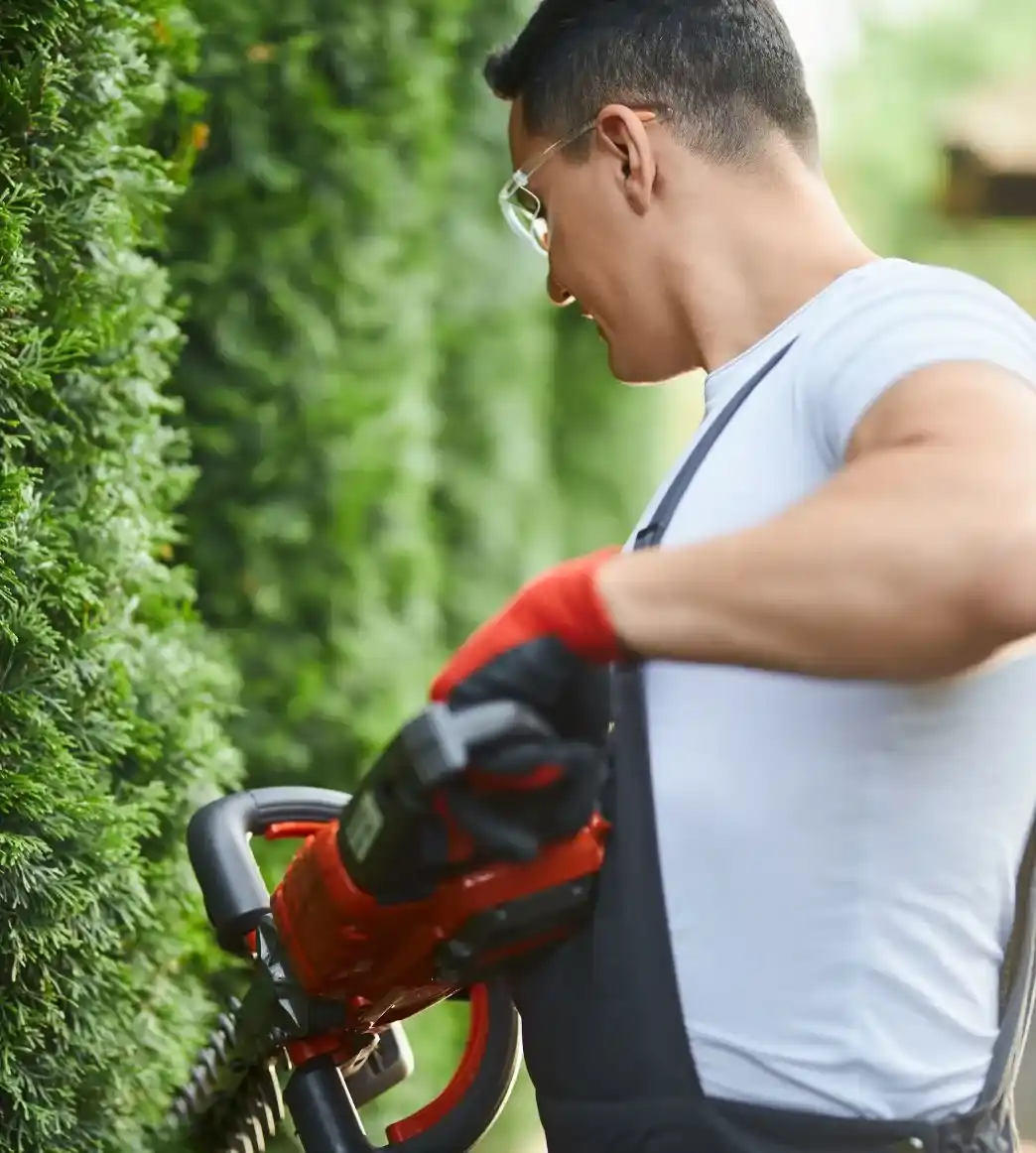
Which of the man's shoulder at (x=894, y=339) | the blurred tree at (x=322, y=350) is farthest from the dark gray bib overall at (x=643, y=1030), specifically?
the blurred tree at (x=322, y=350)

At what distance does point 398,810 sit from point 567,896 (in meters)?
0.25

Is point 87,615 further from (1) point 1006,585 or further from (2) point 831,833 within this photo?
(1) point 1006,585

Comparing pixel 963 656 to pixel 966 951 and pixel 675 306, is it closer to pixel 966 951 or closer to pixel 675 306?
pixel 966 951

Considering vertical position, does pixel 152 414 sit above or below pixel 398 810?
above

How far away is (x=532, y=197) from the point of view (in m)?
2.05

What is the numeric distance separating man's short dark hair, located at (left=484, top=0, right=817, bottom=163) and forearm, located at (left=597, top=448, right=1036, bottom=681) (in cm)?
73

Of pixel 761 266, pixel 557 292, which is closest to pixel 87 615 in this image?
pixel 557 292

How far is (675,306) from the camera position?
1.85m

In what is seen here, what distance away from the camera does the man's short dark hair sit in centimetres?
183

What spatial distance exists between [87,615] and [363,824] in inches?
37.6

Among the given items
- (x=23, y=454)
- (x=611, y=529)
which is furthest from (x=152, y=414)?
(x=611, y=529)

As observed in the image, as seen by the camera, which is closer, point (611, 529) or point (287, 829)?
point (287, 829)

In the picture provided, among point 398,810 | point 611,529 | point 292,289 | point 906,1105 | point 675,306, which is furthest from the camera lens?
point 611,529

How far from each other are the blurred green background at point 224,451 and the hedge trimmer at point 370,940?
26 centimetres
